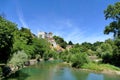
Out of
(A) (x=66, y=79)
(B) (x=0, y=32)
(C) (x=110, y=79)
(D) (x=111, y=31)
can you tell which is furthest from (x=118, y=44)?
(B) (x=0, y=32)

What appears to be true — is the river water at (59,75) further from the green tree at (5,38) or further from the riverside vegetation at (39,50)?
the green tree at (5,38)

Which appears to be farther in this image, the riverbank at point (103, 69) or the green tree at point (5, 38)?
the riverbank at point (103, 69)

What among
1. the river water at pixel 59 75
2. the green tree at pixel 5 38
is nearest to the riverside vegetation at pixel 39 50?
the green tree at pixel 5 38

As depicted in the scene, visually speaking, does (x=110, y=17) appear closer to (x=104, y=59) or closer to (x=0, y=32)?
(x=104, y=59)

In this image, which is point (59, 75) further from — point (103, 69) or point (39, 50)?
point (39, 50)

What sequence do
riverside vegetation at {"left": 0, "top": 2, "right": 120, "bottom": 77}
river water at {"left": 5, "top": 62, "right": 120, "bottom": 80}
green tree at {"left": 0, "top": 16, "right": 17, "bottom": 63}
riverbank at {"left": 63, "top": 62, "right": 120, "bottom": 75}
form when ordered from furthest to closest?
riverbank at {"left": 63, "top": 62, "right": 120, "bottom": 75} → river water at {"left": 5, "top": 62, "right": 120, "bottom": 80} → riverside vegetation at {"left": 0, "top": 2, "right": 120, "bottom": 77} → green tree at {"left": 0, "top": 16, "right": 17, "bottom": 63}

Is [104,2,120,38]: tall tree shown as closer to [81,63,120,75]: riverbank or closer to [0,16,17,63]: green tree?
[81,63,120,75]: riverbank

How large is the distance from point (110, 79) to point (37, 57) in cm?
5119

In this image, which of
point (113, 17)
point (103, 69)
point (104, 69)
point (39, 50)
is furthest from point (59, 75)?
point (39, 50)

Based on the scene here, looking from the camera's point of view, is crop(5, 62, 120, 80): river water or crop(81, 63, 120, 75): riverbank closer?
crop(5, 62, 120, 80): river water

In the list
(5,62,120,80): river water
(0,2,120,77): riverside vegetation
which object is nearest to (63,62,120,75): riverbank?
(0,2,120,77): riverside vegetation

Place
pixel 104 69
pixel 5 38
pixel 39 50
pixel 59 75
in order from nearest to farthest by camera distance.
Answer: pixel 5 38 → pixel 59 75 → pixel 104 69 → pixel 39 50

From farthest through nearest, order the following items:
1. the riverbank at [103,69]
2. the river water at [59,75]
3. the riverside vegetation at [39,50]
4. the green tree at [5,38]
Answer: the riverbank at [103,69] → the river water at [59,75] → the riverside vegetation at [39,50] → the green tree at [5,38]

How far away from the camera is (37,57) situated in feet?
286
